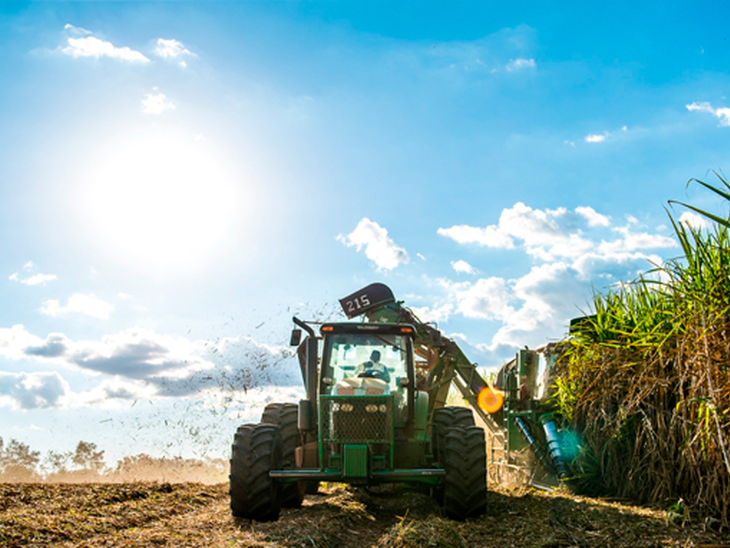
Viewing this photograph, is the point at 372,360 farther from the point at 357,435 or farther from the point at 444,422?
the point at 444,422

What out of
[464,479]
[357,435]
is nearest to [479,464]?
[464,479]

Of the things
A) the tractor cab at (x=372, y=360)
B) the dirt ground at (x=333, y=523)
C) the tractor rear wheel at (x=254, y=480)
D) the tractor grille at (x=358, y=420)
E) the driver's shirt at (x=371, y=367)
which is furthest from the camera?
the driver's shirt at (x=371, y=367)

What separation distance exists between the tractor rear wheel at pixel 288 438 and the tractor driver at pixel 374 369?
1125mm

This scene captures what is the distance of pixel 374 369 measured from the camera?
8.68 meters

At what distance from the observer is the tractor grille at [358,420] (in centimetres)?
799

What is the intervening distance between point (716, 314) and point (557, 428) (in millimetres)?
3998

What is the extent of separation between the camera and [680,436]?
7.57 metres

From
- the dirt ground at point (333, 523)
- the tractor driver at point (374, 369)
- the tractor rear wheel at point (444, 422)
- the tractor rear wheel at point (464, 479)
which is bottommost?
the dirt ground at point (333, 523)

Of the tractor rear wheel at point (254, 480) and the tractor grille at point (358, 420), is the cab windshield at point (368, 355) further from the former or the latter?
the tractor rear wheel at point (254, 480)

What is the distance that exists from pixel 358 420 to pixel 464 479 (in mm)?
1381

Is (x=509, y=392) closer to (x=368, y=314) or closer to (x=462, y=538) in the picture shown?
(x=368, y=314)

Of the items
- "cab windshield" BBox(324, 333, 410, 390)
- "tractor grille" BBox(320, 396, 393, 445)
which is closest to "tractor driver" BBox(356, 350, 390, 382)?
"cab windshield" BBox(324, 333, 410, 390)

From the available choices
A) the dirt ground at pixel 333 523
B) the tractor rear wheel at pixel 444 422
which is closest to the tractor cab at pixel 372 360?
the tractor rear wheel at pixel 444 422

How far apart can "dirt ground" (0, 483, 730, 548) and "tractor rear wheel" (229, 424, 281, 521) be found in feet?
0.58
